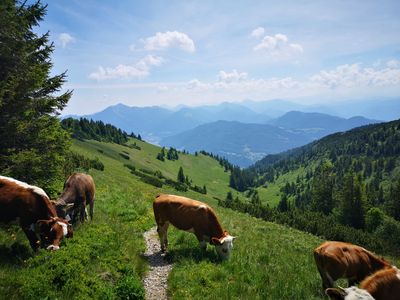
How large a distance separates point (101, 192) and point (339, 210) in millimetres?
73635

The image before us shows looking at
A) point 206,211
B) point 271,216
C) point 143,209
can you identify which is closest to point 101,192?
point 143,209

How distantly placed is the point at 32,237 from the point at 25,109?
786 centimetres

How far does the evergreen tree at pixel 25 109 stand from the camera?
51.4 ft

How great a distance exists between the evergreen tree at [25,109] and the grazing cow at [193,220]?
629cm

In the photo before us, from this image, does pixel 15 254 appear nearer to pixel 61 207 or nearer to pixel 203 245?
pixel 61 207

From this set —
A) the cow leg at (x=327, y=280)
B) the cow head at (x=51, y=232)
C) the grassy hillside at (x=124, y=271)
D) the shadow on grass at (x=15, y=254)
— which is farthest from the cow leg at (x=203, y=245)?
the shadow on grass at (x=15, y=254)

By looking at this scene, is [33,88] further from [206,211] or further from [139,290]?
[139,290]

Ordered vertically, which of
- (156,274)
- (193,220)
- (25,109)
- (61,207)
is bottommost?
(156,274)

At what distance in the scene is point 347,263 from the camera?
10.7 metres

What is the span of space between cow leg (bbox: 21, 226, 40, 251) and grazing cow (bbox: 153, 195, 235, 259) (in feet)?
17.8

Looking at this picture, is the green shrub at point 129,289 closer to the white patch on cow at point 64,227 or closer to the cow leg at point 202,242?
the white patch on cow at point 64,227

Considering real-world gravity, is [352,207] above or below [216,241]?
below

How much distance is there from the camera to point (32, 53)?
18844 mm

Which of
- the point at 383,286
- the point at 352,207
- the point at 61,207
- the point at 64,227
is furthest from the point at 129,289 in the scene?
the point at 352,207
